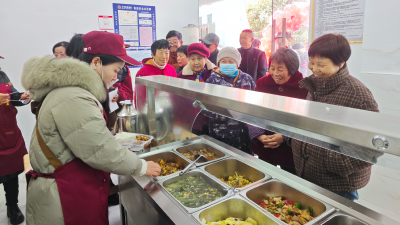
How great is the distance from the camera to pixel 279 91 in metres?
2.29

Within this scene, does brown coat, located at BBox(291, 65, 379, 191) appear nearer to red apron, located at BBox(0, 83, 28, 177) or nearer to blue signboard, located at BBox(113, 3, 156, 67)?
red apron, located at BBox(0, 83, 28, 177)

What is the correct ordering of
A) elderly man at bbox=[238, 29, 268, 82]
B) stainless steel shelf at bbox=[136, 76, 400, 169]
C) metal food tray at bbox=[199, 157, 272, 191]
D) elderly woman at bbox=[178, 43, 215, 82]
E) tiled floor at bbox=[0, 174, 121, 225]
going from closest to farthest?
stainless steel shelf at bbox=[136, 76, 400, 169] → metal food tray at bbox=[199, 157, 272, 191] → tiled floor at bbox=[0, 174, 121, 225] → elderly woman at bbox=[178, 43, 215, 82] → elderly man at bbox=[238, 29, 268, 82]

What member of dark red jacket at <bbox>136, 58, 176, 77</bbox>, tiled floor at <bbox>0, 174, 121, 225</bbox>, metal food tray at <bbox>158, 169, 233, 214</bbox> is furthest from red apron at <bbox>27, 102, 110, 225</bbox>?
dark red jacket at <bbox>136, 58, 176, 77</bbox>

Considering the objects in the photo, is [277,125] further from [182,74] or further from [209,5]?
[209,5]

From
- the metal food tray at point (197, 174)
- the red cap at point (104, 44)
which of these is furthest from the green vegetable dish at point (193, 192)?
the red cap at point (104, 44)

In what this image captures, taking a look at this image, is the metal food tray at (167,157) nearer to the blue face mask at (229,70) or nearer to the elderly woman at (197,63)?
the blue face mask at (229,70)

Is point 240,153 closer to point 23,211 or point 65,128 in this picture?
point 65,128

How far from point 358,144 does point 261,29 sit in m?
4.34

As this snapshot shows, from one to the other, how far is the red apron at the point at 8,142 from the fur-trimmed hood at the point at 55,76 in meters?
1.56

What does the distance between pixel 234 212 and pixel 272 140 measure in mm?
829

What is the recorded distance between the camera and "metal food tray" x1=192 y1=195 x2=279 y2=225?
1.21m

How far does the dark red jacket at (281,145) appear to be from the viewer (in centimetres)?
204

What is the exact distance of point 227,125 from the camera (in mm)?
2117

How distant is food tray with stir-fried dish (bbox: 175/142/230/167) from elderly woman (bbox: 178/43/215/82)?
1.20 m
